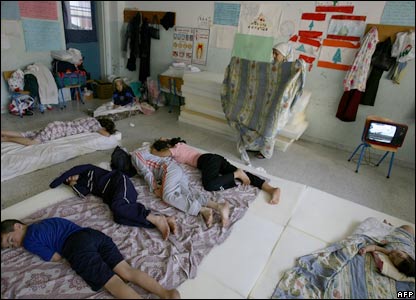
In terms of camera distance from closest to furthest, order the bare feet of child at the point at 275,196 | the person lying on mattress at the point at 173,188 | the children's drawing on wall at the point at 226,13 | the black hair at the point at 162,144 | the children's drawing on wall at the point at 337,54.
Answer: the person lying on mattress at the point at 173,188
the bare feet of child at the point at 275,196
the black hair at the point at 162,144
the children's drawing on wall at the point at 337,54
the children's drawing on wall at the point at 226,13

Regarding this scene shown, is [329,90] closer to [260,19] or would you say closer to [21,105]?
[260,19]

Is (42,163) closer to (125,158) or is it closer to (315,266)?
(125,158)

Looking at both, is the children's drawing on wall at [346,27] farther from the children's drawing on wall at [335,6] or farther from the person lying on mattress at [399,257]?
the person lying on mattress at [399,257]

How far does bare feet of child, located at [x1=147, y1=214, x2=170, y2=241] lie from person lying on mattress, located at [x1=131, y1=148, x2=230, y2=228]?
0.17 meters

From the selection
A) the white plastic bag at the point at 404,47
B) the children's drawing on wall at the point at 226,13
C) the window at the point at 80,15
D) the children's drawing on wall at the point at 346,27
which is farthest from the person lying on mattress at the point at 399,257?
the children's drawing on wall at the point at 226,13

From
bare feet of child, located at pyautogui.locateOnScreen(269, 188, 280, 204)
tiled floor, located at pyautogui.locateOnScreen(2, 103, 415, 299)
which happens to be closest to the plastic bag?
tiled floor, located at pyautogui.locateOnScreen(2, 103, 415, 299)

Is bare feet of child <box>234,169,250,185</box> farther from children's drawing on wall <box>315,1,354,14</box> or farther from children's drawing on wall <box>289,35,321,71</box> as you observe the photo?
children's drawing on wall <box>315,1,354,14</box>

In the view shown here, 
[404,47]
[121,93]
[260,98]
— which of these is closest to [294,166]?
[260,98]

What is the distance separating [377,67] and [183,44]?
2246 millimetres

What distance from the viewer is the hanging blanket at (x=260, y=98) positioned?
2.09 meters

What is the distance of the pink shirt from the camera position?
1945mm

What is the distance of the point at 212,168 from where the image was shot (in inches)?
69.6

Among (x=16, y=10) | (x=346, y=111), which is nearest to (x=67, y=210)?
(x=16, y=10)

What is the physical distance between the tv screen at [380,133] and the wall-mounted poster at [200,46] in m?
2.12
